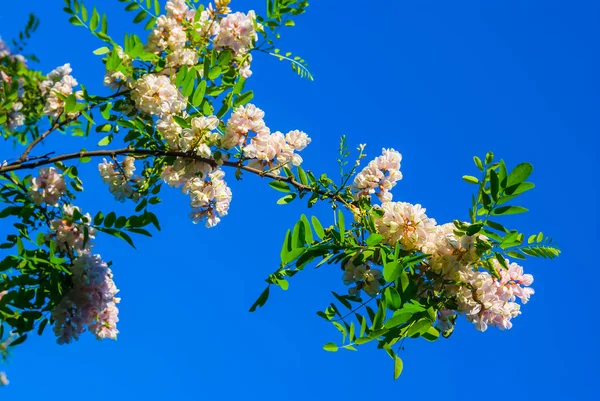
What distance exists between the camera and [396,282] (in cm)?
214

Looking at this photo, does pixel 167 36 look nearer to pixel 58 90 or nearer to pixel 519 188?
pixel 58 90

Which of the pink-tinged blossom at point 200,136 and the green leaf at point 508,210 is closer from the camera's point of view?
the green leaf at point 508,210

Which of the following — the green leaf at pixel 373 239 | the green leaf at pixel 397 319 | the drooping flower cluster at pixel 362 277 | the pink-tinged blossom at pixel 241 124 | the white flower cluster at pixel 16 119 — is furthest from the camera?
the white flower cluster at pixel 16 119

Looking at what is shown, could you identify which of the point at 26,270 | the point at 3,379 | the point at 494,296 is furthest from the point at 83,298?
the point at 3,379

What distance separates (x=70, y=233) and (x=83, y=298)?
13.4 inches

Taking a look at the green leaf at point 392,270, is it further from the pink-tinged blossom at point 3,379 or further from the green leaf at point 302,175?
the pink-tinged blossom at point 3,379

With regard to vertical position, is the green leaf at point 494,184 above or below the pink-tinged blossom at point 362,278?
above

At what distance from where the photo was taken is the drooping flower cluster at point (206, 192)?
10.4ft

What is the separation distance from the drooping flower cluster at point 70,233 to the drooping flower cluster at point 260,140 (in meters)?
0.87

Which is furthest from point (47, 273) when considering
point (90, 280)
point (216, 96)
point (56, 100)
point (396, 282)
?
point (396, 282)

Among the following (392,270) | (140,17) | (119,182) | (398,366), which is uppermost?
(140,17)

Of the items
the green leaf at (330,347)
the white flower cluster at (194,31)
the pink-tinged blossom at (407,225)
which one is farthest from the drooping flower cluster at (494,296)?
the white flower cluster at (194,31)

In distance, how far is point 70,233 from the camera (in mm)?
3029

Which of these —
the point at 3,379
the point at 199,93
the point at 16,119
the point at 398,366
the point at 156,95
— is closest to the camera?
the point at 398,366
